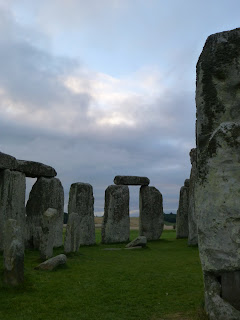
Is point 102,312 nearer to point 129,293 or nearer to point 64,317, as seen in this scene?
point 64,317

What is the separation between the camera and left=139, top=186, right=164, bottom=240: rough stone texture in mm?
18516

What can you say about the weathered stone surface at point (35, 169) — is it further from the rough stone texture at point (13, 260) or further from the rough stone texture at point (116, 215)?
the rough stone texture at point (13, 260)

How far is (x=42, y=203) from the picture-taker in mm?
14484

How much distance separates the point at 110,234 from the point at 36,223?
166 inches

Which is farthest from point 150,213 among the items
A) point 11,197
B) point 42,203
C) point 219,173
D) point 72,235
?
point 219,173

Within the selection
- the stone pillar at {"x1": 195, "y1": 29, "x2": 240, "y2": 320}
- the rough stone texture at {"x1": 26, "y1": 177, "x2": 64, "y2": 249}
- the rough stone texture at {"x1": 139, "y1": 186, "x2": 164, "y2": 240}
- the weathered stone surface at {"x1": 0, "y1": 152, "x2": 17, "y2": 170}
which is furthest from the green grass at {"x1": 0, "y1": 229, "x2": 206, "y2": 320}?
the rough stone texture at {"x1": 139, "y1": 186, "x2": 164, "y2": 240}

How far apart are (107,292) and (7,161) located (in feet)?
20.1

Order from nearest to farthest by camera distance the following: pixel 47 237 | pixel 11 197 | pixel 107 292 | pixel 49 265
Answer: pixel 107 292, pixel 49 265, pixel 47 237, pixel 11 197

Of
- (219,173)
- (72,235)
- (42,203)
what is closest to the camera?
(219,173)

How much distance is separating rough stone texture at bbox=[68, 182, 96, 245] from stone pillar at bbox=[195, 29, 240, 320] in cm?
1134

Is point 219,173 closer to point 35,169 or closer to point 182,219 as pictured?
point 35,169

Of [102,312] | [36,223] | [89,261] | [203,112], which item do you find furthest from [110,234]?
[203,112]

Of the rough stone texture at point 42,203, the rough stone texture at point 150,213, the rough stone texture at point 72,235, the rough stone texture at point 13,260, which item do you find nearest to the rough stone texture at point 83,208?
the rough stone texture at point 42,203

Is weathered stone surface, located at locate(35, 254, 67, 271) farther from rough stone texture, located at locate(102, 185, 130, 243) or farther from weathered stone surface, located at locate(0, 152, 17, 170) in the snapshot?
rough stone texture, located at locate(102, 185, 130, 243)
